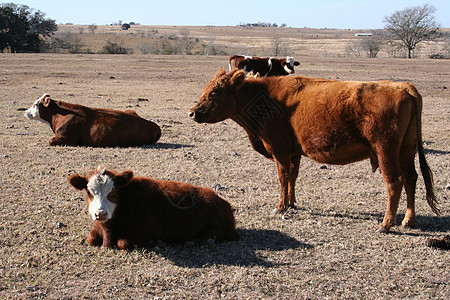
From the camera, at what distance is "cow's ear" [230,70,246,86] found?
7.14 metres

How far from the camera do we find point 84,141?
11.1 meters

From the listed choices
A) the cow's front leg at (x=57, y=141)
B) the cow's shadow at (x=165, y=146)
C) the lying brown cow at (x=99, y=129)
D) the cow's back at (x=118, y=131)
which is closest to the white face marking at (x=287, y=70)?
the cow's shadow at (x=165, y=146)

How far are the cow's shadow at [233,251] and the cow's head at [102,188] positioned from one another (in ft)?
2.48

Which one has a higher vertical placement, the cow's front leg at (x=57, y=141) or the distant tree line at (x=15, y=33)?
the distant tree line at (x=15, y=33)

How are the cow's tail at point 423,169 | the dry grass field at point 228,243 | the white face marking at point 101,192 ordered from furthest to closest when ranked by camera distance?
the cow's tail at point 423,169 → the white face marking at point 101,192 → the dry grass field at point 228,243

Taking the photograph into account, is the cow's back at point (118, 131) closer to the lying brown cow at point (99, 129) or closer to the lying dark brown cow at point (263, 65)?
the lying brown cow at point (99, 129)

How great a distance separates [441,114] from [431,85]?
949cm

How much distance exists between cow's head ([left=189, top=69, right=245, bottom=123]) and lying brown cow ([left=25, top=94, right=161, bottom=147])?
428 cm

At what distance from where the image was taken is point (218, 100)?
713 cm

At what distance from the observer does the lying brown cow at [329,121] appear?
20.2 feet

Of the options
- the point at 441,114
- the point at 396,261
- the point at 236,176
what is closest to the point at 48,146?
the point at 236,176

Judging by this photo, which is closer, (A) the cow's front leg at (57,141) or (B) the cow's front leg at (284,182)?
(B) the cow's front leg at (284,182)

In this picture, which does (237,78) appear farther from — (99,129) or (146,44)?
(146,44)

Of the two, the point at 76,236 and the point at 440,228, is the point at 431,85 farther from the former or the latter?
the point at 76,236
